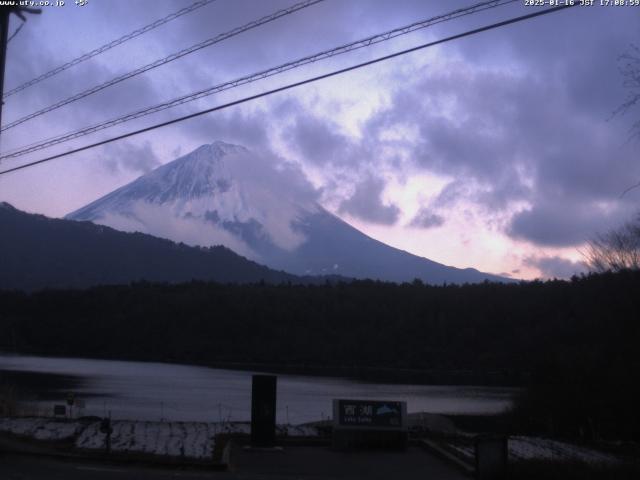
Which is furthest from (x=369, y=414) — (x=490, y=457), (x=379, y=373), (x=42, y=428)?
(x=379, y=373)

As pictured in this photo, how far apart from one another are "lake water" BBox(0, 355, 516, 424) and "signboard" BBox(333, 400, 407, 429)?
667 inches

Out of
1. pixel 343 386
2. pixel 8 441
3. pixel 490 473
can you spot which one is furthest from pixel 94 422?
pixel 343 386

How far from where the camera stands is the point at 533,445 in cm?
2027

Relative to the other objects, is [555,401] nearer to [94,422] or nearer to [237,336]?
[94,422]

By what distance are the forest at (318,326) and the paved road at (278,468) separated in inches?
2262

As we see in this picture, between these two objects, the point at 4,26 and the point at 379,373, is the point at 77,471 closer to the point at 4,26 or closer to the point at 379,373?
the point at 4,26

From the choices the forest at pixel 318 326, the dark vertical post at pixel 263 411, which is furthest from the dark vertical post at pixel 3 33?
the forest at pixel 318 326

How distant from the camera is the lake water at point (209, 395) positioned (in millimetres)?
42469

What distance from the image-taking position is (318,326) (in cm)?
Result: 12388

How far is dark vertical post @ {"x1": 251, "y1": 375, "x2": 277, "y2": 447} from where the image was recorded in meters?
18.2

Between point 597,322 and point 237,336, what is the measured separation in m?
85.7

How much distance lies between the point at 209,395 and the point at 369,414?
130ft

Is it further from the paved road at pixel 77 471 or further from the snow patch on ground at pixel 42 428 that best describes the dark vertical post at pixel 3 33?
the snow patch on ground at pixel 42 428

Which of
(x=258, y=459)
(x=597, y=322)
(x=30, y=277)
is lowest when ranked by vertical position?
(x=258, y=459)
